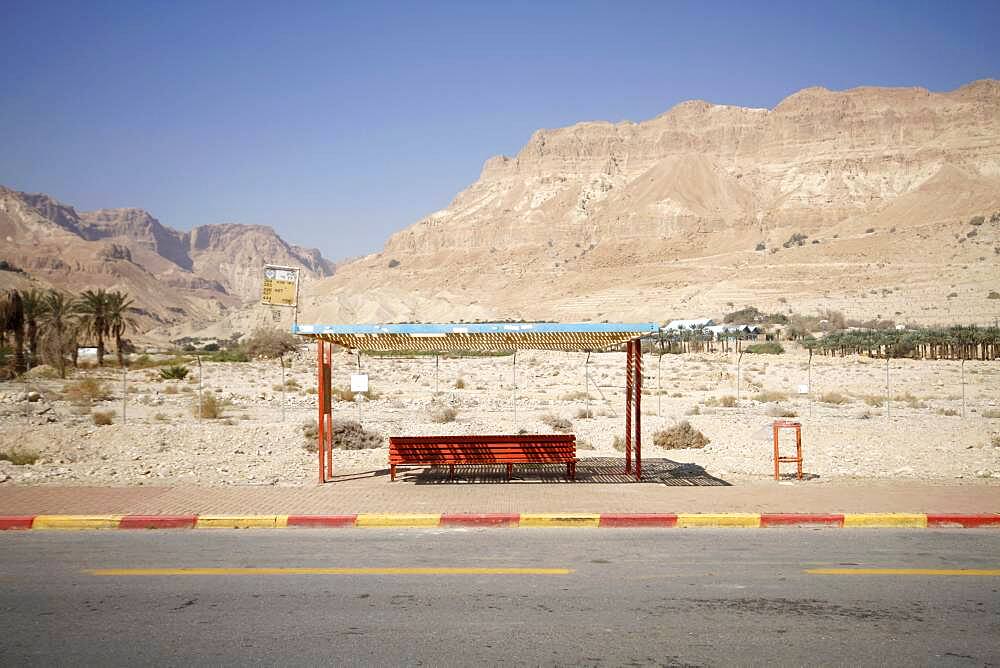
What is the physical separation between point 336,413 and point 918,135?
153 m

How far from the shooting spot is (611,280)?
116 metres

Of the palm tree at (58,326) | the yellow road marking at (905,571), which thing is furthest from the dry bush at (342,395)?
the yellow road marking at (905,571)

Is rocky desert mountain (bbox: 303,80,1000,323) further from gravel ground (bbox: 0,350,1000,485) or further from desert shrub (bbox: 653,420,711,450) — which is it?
desert shrub (bbox: 653,420,711,450)

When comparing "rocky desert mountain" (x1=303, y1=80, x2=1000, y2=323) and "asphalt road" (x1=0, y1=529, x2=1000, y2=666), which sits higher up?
"rocky desert mountain" (x1=303, y1=80, x2=1000, y2=323)

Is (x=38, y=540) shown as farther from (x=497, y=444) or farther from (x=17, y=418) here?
(x=17, y=418)

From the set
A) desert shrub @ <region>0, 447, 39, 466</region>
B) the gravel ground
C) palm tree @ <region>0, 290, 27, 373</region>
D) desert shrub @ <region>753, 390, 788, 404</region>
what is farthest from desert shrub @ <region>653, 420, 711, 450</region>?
palm tree @ <region>0, 290, 27, 373</region>

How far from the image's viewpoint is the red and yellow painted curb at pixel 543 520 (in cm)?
1052

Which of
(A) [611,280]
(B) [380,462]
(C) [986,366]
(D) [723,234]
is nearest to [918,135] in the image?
(D) [723,234]

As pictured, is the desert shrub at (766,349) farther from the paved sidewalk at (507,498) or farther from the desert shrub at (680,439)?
the paved sidewalk at (507,498)

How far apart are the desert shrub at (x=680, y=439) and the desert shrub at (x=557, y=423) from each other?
3.12 metres

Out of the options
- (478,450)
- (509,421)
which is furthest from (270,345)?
(478,450)

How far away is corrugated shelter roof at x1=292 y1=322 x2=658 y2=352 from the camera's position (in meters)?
12.8

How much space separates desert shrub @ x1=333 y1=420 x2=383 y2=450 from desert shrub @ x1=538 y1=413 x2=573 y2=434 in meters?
5.17

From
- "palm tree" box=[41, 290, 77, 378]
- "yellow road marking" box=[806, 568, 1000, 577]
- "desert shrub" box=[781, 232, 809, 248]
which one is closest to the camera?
"yellow road marking" box=[806, 568, 1000, 577]
